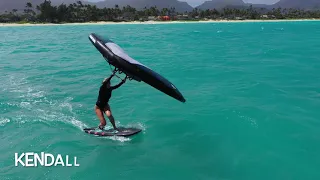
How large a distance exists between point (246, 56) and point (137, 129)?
22831 millimetres

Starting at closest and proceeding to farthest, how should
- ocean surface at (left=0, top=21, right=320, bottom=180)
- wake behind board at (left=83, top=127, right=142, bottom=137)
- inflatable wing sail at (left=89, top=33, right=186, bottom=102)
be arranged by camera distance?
ocean surface at (left=0, top=21, right=320, bottom=180)
inflatable wing sail at (left=89, top=33, right=186, bottom=102)
wake behind board at (left=83, top=127, right=142, bottom=137)

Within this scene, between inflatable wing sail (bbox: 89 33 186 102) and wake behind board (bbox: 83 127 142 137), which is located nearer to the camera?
inflatable wing sail (bbox: 89 33 186 102)

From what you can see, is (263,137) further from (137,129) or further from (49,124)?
(49,124)

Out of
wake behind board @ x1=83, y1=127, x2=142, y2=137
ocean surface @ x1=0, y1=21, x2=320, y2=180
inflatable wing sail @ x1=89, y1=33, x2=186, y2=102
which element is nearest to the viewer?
ocean surface @ x1=0, y1=21, x2=320, y2=180

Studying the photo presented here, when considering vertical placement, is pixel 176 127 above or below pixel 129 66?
below

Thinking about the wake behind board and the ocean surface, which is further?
the wake behind board

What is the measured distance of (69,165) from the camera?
929 cm

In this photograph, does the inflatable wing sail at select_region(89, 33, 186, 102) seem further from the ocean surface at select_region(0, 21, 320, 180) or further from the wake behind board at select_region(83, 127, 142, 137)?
the ocean surface at select_region(0, 21, 320, 180)

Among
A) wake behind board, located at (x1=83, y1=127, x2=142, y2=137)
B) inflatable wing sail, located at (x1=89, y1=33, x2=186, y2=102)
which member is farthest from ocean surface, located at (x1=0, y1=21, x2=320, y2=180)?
inflatable wing sail, located at (x1=89, y1=33, x2=186, y2=102)

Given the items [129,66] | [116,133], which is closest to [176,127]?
[116,133]

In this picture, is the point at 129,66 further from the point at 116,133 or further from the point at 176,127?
the point at 176,127

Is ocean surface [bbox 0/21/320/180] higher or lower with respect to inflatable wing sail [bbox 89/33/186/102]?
lower

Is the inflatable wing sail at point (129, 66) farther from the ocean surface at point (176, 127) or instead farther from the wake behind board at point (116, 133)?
the ocean surface at point (176, 127)

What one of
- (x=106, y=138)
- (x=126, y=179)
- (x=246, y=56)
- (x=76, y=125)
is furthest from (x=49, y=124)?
(x=246, y=56)
